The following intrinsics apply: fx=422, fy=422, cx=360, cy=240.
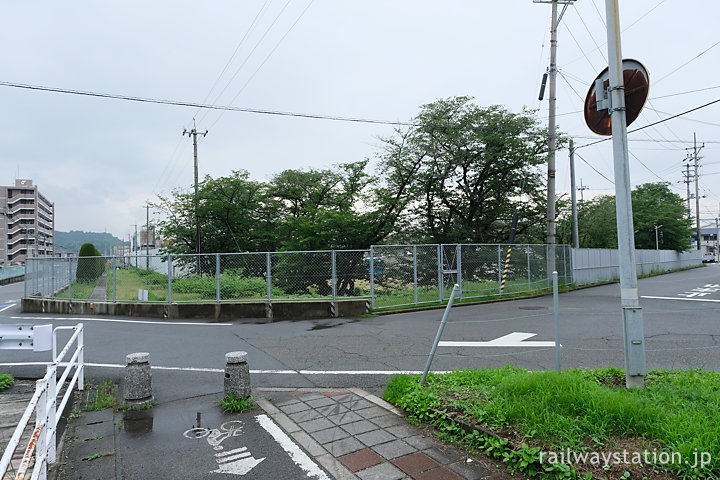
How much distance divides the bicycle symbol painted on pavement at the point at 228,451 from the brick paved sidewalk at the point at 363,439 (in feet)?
1.55

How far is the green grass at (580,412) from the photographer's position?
10.9 feet

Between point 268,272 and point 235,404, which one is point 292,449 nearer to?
point 235,404

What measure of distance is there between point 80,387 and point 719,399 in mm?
7625

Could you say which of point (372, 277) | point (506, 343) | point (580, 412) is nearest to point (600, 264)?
point (372, 277)

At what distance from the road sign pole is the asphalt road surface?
2.38 m

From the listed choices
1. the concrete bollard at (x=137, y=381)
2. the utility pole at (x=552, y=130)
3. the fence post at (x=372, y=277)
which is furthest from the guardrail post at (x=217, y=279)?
the utility pole at (x=552, y=130)

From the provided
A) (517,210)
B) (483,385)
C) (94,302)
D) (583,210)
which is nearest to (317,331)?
(483,385)

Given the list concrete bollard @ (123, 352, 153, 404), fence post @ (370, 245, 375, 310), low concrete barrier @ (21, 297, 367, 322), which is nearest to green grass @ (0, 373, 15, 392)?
concrete bollard @ (123, 352, 153, 404)

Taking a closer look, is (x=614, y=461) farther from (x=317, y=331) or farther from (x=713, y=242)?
(x=713, y=242)

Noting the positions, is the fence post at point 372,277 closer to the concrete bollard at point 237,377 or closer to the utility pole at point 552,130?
the concrete bollard at point 237,377

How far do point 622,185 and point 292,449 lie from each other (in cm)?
449

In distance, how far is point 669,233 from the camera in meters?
46.8

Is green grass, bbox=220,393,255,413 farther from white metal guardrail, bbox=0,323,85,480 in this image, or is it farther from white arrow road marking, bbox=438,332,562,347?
white arrow road marking, bbox=438,332,562,347

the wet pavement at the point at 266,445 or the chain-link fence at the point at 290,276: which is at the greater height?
the chain-link fence at the point at 290,276
